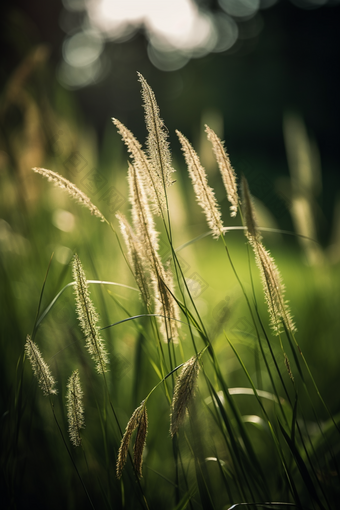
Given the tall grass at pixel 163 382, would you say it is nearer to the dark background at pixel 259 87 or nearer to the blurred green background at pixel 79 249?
the blurred green background at pixel 79 249

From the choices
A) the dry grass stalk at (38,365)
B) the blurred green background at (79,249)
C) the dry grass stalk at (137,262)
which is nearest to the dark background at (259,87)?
the blurred green background at (79,249)

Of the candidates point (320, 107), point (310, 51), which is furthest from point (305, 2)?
point (320, 107)

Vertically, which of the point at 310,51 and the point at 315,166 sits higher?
the point at 310,51

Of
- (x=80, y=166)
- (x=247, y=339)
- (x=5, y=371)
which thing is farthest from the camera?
(x=80, y=166)

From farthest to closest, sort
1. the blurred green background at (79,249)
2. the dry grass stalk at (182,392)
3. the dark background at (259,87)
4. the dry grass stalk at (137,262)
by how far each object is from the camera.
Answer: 1. the dark background at (259,87)
2. the blurred green background at (79,249)
3. the dry grass stalk at (137,262)
4. the dry grass stalk at (182,392)

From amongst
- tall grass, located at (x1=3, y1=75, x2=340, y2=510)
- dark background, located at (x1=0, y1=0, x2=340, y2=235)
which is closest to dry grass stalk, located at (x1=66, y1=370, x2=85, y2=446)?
tall grass, located at (x1=3, y1=75, x2=340, y2=510)

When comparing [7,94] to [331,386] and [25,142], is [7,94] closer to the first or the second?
[25,142]
